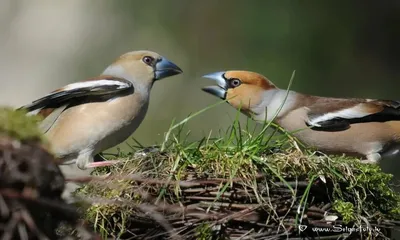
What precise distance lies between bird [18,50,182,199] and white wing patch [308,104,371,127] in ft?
3.59

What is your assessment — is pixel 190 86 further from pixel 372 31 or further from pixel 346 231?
pixel 346 231

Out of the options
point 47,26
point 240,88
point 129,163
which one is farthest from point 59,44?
point 129,163

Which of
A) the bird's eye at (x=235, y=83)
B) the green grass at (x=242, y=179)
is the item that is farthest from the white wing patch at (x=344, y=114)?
the green grass at (x=242, y=179)

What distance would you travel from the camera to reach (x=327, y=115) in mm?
4852

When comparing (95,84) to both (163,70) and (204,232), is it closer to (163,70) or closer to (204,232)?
(163,70)

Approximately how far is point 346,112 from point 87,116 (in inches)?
67.1

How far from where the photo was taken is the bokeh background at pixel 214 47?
8375mm

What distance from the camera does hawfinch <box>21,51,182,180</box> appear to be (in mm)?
4285

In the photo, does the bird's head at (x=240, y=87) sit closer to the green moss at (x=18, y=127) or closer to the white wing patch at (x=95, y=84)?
the white wing patch at (x=95, y=84)

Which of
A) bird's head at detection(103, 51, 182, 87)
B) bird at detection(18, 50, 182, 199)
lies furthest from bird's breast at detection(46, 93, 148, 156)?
bird's head at detection(103, 51, 182, 87)

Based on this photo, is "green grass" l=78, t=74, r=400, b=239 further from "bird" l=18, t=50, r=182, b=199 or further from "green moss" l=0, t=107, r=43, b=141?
"bird" l=18, t=50, r=182, b=199

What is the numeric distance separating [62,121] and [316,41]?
15.7ft

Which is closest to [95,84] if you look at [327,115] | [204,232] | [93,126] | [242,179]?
[93,126]

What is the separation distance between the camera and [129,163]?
3.26 m
